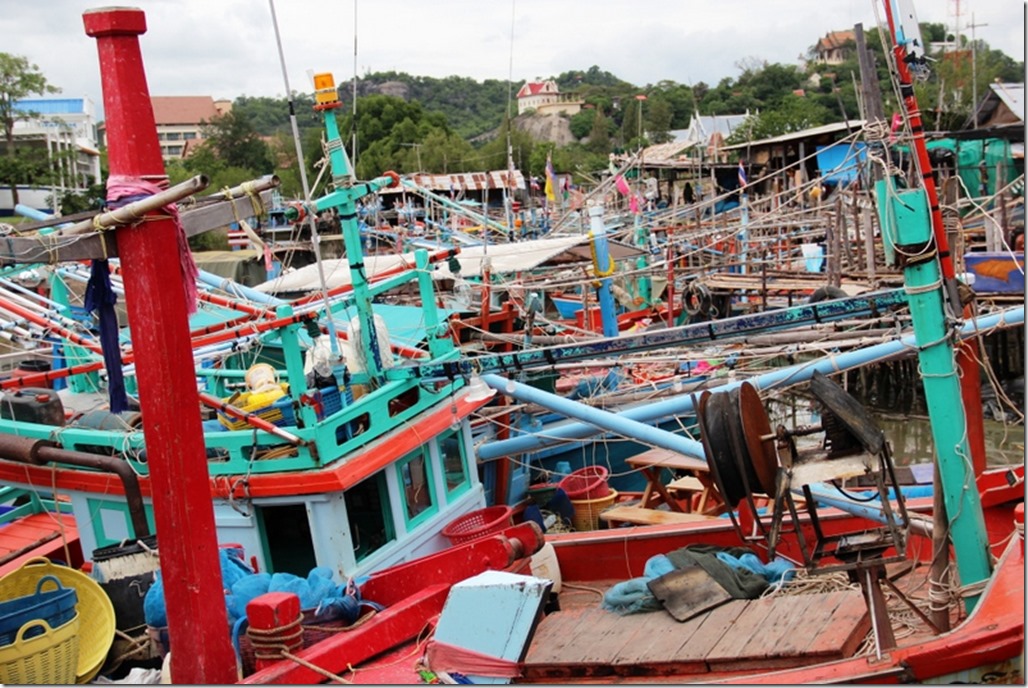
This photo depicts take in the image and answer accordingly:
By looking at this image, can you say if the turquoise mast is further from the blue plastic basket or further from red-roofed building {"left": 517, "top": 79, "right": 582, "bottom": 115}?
red-roofed building {"left": 517, "top": 79, "right": 582, "bottom": 115}

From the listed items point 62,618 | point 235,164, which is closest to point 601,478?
point 62,618

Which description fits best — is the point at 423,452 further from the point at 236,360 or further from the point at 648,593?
the point at 236,360

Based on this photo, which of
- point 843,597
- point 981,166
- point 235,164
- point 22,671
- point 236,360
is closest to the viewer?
point 22,671

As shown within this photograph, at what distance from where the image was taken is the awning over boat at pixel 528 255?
17266 mm

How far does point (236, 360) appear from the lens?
46.5 feet

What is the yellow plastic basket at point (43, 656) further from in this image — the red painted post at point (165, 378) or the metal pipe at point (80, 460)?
the metal pipe at point (80, 460)

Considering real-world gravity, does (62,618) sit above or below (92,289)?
below

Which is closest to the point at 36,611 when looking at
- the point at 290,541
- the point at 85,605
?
the point at 85,605

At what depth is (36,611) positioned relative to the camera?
237 inches

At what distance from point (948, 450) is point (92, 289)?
15.5 ft

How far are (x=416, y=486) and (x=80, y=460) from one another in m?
2.63

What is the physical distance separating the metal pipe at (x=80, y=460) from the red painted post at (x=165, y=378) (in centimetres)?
331

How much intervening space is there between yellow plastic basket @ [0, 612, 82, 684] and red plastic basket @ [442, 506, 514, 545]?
10.5 ft

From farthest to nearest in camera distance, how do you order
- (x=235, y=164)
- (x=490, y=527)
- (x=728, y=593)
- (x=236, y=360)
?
(x=235, y=164)
(x=236, y=360)
(x=490, y=527)
(x=728, y=593)
